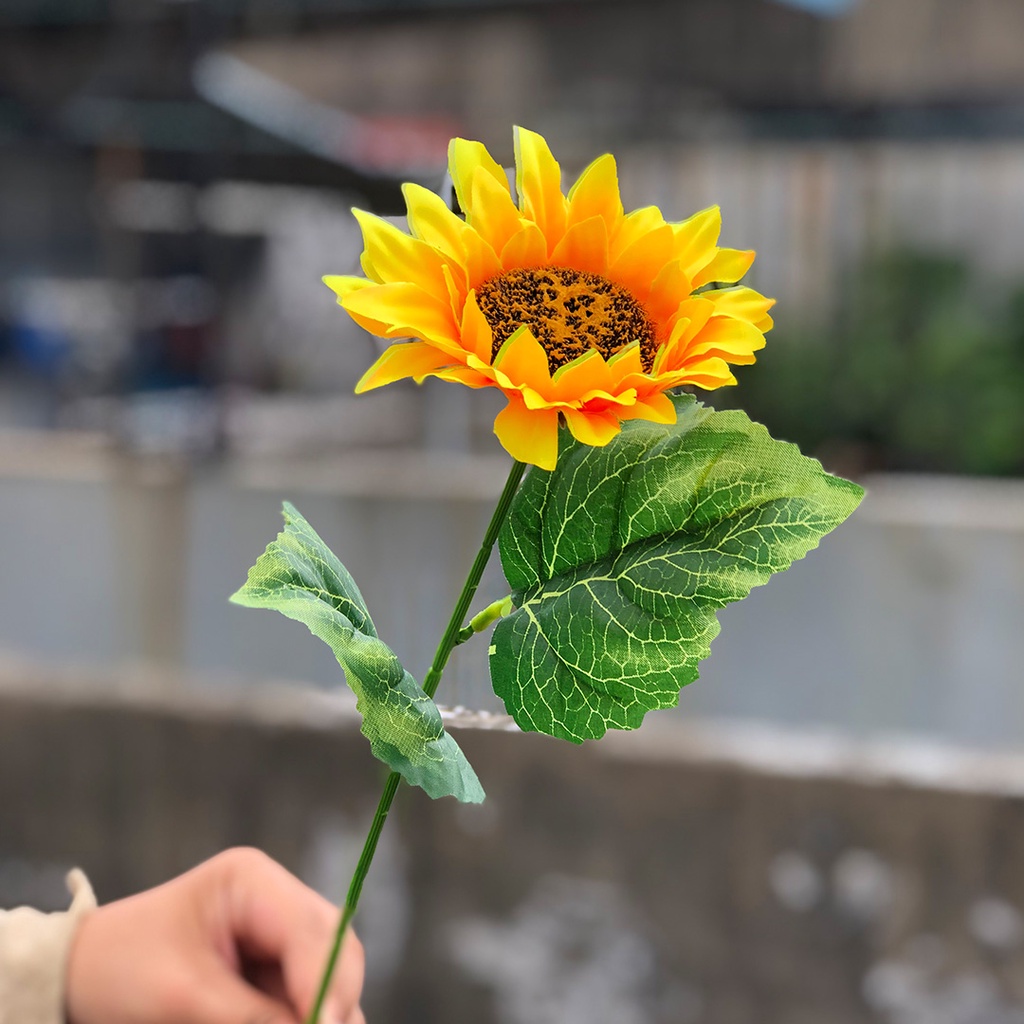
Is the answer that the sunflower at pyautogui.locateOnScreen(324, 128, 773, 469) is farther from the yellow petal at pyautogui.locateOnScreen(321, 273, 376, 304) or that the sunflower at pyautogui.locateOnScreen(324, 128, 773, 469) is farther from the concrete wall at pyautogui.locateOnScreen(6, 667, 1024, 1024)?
the concrete wall at pyautogui.locateOnScreen(6, 667, 1024, 1024)

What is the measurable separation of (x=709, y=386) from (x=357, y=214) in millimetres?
82

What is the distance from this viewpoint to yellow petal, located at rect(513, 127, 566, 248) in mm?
255

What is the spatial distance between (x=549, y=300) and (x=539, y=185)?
0.03 meters

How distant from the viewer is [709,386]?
0.75 feet

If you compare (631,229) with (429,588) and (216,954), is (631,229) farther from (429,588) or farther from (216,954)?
(429,588)

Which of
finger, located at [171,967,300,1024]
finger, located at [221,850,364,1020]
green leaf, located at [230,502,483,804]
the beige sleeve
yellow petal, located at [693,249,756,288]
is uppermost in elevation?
yellow petal, located at [693,249,756,288]

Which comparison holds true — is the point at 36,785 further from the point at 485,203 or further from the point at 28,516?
the point at 485,203

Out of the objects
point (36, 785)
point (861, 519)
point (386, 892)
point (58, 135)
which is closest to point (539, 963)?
point (386, 892)

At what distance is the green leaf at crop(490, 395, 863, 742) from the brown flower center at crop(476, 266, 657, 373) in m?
0.02

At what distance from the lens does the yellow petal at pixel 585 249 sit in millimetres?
257

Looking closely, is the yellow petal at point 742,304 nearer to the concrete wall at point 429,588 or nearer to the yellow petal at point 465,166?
the yellow petal at point 465,166

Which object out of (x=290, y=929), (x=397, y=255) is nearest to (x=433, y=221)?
(x=397, y=255)

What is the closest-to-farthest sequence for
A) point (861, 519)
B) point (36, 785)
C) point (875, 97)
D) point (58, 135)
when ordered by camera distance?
point (36, 785)
point (861, 519)
point (875, 97)
point (58, 135)

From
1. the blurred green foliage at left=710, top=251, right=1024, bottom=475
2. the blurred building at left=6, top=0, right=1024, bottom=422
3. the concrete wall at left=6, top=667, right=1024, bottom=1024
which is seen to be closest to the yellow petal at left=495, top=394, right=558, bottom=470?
the concrete wall at left=6, top=667, right=1024, bottom=1024
